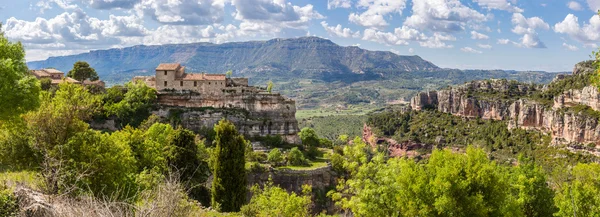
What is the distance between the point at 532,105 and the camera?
104938 millimetres

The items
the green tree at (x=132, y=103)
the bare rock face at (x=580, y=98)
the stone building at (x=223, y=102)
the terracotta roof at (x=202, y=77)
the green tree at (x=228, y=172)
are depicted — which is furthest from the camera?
the bare rock face at (x=580, y=98)

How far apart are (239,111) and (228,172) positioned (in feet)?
86.7

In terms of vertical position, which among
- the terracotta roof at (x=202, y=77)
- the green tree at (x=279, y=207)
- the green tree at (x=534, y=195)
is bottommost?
the green tree at (x=279, y=207)

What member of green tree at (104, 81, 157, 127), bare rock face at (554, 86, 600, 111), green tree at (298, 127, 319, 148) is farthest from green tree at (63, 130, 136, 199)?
bare rock face at (554, 86, 600, 111)

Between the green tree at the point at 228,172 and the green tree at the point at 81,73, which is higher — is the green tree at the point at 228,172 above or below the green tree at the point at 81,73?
below

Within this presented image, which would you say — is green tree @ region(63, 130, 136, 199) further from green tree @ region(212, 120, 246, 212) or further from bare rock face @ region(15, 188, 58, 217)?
green tree @ region(212, 120, 246, 212)

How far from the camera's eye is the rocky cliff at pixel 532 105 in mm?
91562

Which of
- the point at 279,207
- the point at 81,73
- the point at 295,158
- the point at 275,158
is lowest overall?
the point at 295,158

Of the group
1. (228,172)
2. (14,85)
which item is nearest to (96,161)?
(14,85)

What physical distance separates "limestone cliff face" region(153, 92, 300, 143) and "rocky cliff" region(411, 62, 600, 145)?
5931 cm

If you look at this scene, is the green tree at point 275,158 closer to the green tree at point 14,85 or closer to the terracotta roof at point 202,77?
the terracotta roof at point 202,77

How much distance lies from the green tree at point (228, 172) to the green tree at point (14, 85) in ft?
51.0

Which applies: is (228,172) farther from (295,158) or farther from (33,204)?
(33,204)

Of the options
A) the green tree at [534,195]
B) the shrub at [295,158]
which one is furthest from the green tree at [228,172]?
the green tree at [534,195]
